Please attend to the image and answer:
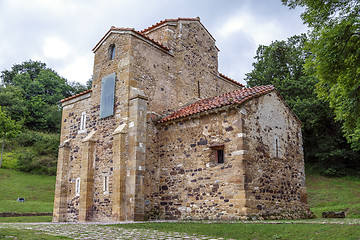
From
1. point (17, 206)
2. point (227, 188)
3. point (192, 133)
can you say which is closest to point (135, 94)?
point (192, 133)

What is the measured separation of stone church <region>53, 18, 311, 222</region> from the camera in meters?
13.0

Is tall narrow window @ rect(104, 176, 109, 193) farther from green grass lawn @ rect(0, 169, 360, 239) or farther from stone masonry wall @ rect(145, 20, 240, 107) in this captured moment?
stone masonry wall @ rect(145, 20, 240, 107)

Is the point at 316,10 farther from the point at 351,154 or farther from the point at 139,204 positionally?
the point at 351,154

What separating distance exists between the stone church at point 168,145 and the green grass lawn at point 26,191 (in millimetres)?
5985

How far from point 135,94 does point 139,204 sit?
206 inches

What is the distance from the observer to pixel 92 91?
17422 millimetres

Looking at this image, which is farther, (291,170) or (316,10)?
(291,170)

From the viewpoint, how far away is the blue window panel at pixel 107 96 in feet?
52.0

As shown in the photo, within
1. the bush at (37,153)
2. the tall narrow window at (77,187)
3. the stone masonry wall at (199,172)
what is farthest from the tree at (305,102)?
the bush at (37,153)

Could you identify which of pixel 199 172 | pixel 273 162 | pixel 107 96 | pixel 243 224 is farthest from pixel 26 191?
pixel 243 224

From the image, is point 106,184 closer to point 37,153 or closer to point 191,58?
point 191,58

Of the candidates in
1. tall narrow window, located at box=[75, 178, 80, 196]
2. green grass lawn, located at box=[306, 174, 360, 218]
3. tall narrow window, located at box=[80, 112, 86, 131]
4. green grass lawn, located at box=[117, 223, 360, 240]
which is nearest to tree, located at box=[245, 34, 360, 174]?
green grass lawn, located at box=[306, 174, 360, 218]

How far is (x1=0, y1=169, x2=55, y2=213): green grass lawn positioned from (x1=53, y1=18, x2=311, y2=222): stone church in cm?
599

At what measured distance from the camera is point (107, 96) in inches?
637
